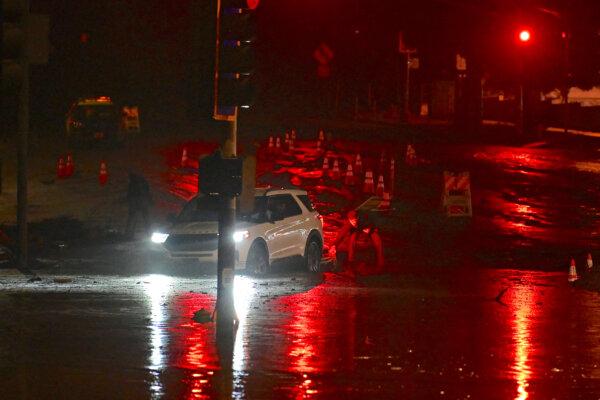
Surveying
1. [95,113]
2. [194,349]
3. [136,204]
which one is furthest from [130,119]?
[194,349]

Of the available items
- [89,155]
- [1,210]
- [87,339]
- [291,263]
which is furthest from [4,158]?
[87,339]

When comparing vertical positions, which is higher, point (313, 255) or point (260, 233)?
point (260, 233)

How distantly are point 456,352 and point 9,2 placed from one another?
6343 millimetres

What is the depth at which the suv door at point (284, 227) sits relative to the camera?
2247cm

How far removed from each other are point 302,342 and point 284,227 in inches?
346

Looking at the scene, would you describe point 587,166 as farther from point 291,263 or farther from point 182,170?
point 291,263

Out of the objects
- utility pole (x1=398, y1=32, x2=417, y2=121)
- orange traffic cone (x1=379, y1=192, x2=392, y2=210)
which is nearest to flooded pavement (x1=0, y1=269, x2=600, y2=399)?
orange traffic cone (x1=379, y1=192, x2=392, y2=210)

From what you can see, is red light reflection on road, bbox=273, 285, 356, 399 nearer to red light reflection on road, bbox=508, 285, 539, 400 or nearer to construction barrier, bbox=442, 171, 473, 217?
red light reflection on road, bbox=508, 285, 539, 400

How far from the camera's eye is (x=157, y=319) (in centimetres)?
1573

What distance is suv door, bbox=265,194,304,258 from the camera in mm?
22469

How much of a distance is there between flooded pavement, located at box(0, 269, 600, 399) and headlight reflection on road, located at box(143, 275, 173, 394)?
3 centimetres

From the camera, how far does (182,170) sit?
4094 cm

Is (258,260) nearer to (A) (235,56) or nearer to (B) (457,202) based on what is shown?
(A) (235,56)

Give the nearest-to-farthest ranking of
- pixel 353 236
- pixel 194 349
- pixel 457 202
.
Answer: pixel 194 349 → pixel 353 236 → pixel 457 202
